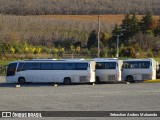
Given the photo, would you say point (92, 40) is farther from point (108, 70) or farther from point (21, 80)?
point (21, 80)

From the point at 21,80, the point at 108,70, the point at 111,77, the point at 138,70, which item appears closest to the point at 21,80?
the point at 21,80

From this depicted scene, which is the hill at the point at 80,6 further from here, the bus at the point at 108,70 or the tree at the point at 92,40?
the bus at the point at 108,70

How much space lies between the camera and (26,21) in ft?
309

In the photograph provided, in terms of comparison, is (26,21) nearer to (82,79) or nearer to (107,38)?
(107,38)

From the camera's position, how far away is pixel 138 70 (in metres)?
35.1

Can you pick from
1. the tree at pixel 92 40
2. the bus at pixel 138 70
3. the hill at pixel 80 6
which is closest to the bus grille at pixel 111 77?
the bus at pixel 138 70

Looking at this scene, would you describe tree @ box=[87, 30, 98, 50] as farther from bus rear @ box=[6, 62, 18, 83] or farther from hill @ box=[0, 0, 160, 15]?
bus rear @ box=[6, 62, 18, 83]

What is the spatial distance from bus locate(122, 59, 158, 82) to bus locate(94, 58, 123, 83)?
Answer: 1.14 m

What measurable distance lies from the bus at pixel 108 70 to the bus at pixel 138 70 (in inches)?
44.8

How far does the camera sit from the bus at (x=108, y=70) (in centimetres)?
3391

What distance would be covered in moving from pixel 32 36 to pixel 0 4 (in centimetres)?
3098

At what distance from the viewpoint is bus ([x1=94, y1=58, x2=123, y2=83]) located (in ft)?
111

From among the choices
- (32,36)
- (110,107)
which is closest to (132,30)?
(32,36)

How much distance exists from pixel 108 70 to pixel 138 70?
8.47 ft
